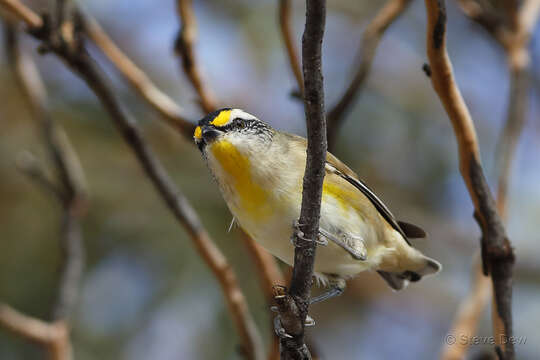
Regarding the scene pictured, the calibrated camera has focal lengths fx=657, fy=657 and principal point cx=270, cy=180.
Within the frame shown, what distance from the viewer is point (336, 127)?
4105 mm

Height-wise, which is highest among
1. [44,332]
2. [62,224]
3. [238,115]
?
[238,115]

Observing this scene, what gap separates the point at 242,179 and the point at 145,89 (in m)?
1.47

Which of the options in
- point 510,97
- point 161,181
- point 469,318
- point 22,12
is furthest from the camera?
point 510,97

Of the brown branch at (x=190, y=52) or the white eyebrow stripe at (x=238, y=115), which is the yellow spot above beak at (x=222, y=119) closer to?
the white eyebrow stripe at (x=238, y=115)

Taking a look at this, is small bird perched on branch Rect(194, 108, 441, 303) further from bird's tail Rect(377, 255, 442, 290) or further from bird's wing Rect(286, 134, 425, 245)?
bird's tail Rect(377, 255, 442, 290)

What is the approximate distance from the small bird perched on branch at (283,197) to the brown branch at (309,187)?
0.48 m

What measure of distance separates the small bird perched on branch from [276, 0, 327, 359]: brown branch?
0.48 metres

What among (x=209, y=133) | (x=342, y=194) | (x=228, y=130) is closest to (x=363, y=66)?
(x=342, y=194)

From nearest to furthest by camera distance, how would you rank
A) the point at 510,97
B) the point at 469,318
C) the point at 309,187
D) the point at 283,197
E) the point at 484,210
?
1. the point at 309,187
2. the point at 484,210
3. the point at 283,197
4. the point at 469,318
5. the point at 510,97

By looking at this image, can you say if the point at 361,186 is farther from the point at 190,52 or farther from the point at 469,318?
the point at 190,52

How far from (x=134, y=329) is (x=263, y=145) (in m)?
3.82

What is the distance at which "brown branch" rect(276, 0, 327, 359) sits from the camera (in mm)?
1962

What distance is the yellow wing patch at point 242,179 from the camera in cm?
312

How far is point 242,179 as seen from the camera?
10.4 ft
